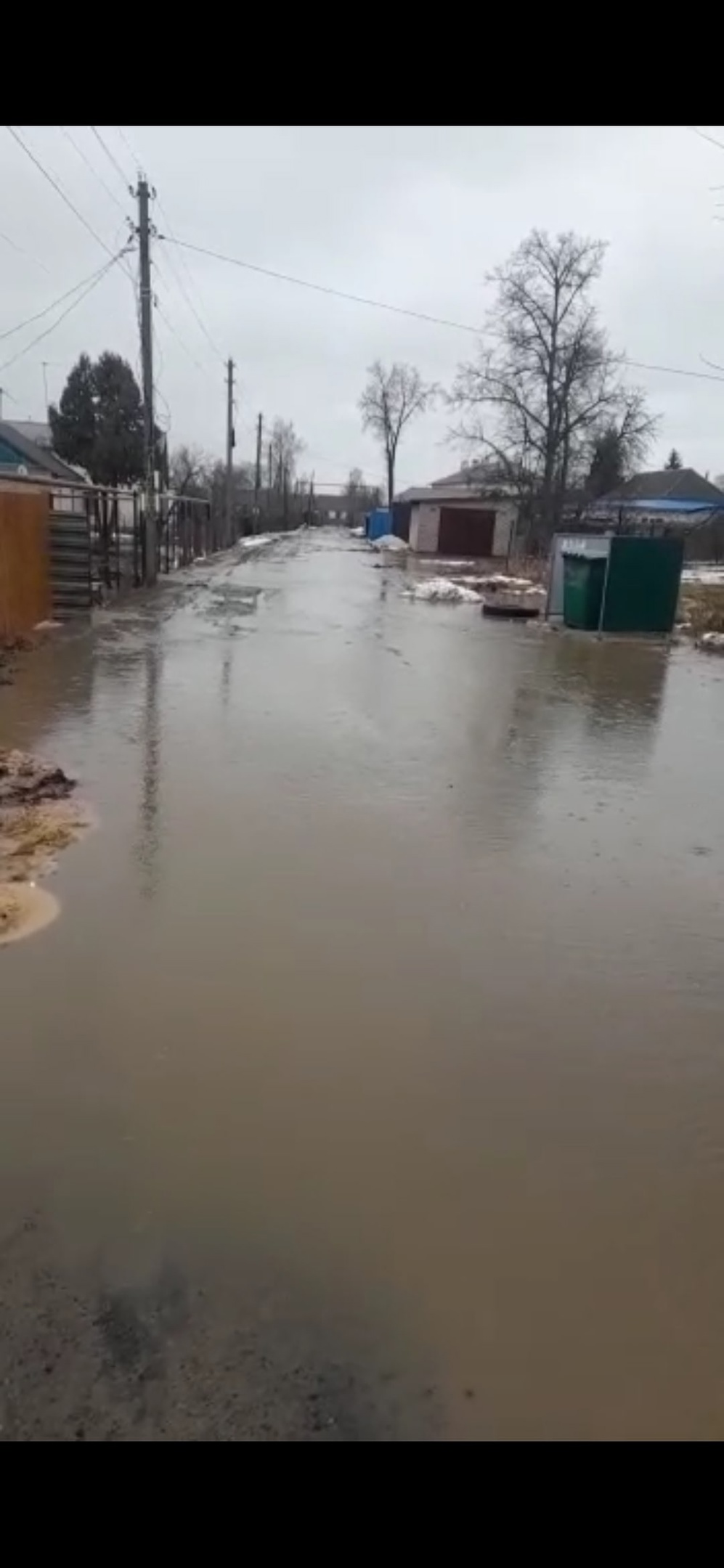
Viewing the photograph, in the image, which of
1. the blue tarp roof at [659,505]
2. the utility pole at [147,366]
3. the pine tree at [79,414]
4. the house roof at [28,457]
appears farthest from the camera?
the pine tree at [79,414]

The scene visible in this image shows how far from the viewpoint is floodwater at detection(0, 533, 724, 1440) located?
212 cm

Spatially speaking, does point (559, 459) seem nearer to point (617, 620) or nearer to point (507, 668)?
point (617, 620)

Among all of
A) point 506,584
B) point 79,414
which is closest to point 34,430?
point 79,414

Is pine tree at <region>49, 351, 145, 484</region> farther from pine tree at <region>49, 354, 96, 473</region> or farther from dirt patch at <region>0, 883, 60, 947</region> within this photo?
dirt patch at <region>0, 883, 60, 947</region>

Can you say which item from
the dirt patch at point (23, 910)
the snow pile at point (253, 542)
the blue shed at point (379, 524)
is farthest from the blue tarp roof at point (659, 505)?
the dirt patch at point (23, 910)

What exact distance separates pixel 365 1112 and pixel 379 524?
6875cm

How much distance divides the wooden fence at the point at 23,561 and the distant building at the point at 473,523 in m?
33.3

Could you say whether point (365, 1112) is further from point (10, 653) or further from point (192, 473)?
point (192, 473)

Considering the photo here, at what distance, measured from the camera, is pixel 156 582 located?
2233cm

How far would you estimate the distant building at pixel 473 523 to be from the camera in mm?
45094

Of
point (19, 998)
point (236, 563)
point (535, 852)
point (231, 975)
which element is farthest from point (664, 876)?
point (236, 563)

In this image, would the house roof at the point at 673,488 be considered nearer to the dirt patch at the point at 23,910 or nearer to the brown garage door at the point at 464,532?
the brown garage door at the point at 464,532

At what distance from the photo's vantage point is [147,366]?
803 inches

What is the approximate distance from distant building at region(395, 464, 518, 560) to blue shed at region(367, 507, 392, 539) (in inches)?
600
